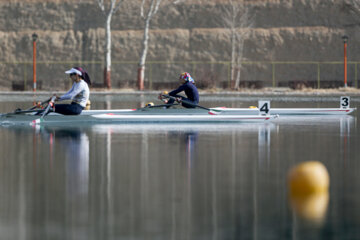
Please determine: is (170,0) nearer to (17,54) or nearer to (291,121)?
(17,54)

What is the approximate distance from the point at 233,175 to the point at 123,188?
2143 millimetres

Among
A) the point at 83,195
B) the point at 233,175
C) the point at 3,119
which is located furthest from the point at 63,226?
the point at 3,119

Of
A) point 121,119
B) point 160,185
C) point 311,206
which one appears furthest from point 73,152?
point 121,119

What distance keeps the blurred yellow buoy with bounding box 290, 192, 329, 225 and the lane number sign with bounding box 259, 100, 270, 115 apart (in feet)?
48.4

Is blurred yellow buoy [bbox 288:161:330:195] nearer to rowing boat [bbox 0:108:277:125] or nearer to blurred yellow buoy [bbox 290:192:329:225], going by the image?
blurred yellow buoy [bbox 290:192:329:225]

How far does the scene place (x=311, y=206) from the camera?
411 inches

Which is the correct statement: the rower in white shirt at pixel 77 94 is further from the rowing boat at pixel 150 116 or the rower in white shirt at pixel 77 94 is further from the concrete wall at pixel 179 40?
the concrete wall at pixel 179 40

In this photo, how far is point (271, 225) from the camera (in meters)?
9.26

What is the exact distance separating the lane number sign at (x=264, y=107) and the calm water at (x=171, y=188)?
5343 millimetres

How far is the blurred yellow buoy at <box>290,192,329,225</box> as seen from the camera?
970cm

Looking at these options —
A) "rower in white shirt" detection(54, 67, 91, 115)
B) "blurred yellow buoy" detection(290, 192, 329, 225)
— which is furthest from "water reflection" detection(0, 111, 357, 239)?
"rower in white shirt" detection(54, 67, 91, 115)

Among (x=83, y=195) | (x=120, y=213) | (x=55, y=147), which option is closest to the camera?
(x=120, y=213)

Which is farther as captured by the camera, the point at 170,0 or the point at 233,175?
the point at 170,0

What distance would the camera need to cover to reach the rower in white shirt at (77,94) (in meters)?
23.9
